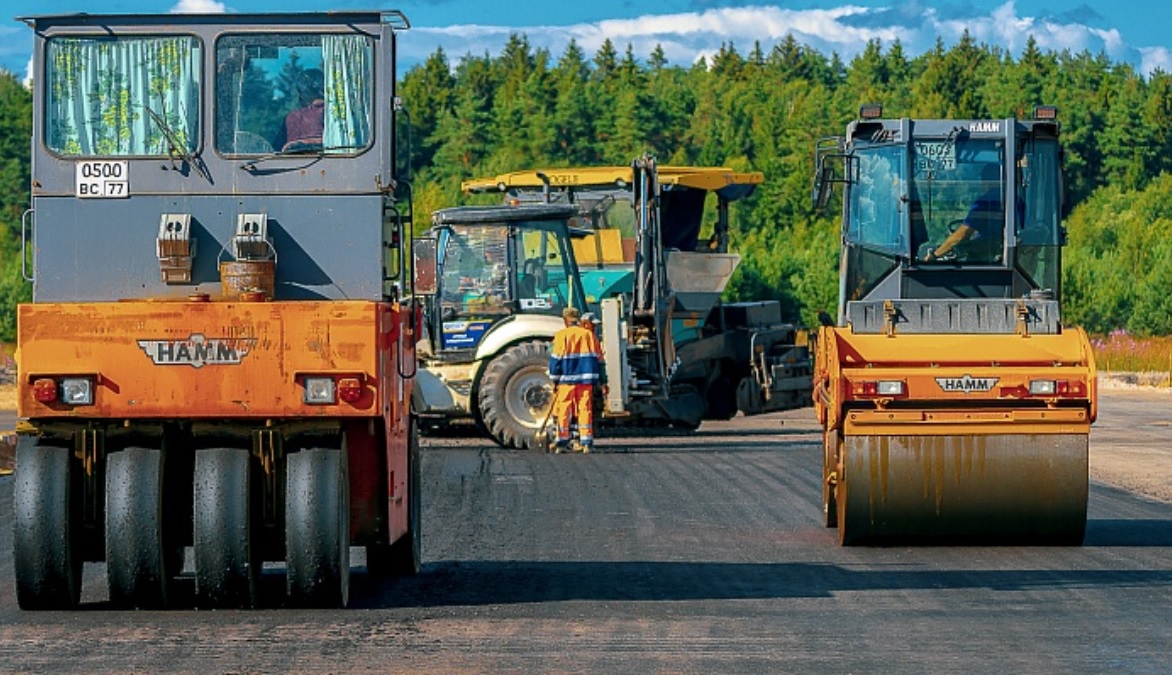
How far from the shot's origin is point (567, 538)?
543 inches

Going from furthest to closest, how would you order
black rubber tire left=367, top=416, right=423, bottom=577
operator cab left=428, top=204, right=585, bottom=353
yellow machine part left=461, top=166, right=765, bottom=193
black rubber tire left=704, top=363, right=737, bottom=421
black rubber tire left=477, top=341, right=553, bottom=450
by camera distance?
black rubber tire left=704, top=363, right=737, bottom=421 < yellow machine part left=461, top=166, right=765, bottom=193 < operator cab left=428, top=204, right=585, bottom=353 < black rubber tire left=477, top=341, right=553, bottom=450 < black rubber tire left=367, top=416, right=423, bottom=577

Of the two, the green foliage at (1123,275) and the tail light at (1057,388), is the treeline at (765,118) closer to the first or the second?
the green foliage at (1123,275)

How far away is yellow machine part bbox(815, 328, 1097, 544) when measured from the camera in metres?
13.1

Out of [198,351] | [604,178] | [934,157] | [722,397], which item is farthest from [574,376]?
[198,351]

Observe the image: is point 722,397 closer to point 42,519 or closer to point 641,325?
point 641,325

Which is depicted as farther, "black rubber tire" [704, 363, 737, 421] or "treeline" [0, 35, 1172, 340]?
"treeline" [0, 35, 1172, 340]

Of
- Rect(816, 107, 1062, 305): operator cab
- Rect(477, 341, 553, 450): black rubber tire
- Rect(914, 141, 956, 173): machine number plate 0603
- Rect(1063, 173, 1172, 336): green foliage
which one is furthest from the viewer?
Rect(1063, 173, 1172, 336): green foliage

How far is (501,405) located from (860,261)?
351 inches

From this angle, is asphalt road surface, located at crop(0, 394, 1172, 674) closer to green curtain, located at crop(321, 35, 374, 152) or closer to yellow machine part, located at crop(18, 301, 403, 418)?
yellow machine part, located at crop(18, 301, 403, 418)

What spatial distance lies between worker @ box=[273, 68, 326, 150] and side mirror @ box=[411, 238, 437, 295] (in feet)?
4.96

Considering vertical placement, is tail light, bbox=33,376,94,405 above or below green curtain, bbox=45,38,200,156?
below

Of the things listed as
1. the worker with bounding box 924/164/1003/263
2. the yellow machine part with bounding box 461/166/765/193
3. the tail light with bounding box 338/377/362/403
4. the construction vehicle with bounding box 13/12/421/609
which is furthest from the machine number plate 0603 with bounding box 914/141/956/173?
the yellow machine part with bounding box 461/166/765/193

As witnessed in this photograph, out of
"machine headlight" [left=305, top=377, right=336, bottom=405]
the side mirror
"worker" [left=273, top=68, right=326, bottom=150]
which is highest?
"worker" [left=273, top=68, right=326, bottom=150]

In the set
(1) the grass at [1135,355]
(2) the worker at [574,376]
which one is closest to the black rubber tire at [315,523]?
(2) the worker at [574,376]
